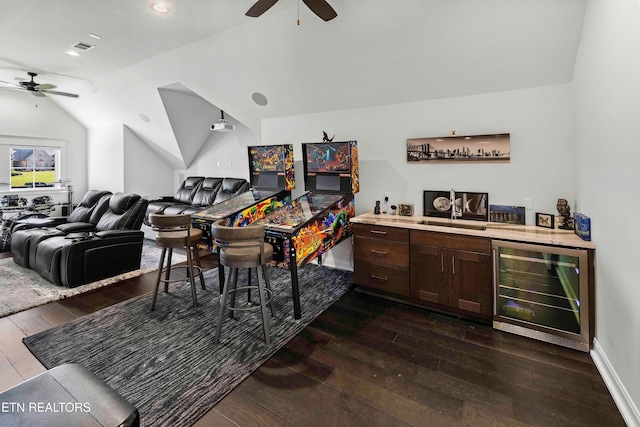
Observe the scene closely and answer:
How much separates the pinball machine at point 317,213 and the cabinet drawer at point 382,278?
0.46 m

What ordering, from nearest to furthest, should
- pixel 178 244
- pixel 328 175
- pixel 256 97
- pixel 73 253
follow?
1. pixel 178 244
2. pixel 73 253
3. pixel 328 175
4. pixel 256 97

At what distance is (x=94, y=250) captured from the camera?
4.02 meters

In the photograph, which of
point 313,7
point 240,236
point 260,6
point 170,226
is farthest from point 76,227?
point 313,7

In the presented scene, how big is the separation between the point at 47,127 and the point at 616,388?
10.3 meters

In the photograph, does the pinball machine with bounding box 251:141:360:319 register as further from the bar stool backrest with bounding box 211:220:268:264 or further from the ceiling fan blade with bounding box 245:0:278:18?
the ceiling fan blade with bounding box 245:0:278:18

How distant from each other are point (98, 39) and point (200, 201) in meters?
3.39

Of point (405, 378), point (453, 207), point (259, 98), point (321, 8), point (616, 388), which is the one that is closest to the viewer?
point (616, 388)

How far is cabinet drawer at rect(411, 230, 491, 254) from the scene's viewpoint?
282 centimetres

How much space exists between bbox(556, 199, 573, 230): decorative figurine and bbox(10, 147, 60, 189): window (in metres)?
9.88

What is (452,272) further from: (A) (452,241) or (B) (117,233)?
(B) (117,233)

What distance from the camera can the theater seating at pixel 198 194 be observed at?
629 centimetres

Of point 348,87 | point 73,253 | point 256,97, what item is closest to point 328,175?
point 348,87

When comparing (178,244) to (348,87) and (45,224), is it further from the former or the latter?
(45,224)

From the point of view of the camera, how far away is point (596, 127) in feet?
7.43
